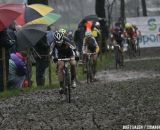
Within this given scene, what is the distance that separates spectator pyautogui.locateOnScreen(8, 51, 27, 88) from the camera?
780 inches

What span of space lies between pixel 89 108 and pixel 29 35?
19.7 ft

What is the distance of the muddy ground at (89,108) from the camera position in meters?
12.3

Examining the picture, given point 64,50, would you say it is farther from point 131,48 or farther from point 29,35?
point 131,48

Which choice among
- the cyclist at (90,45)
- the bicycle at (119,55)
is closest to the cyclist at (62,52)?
the cyclist at (90,45)

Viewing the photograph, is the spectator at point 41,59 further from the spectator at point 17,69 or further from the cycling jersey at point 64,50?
the cycling jersey at point 64,50

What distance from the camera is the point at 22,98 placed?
18031 mm

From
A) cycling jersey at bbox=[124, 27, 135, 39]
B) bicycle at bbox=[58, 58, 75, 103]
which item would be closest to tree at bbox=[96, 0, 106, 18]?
cycling jersey at bbox=[124, 27, 135, 39]

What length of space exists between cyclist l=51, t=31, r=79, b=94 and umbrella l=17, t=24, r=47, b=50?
303 cm

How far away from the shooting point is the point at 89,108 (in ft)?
47.6

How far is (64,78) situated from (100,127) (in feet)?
15.5

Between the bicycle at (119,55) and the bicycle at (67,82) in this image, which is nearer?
the bicycle at (67,82)

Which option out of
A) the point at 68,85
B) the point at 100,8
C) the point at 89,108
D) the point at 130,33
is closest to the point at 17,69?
the point at 68,85

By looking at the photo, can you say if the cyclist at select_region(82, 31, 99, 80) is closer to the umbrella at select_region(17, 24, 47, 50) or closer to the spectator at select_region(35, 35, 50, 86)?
the spectator at select_region(35, 35, 50, 86)

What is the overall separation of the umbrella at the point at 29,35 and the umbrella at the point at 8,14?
2.42 ft
